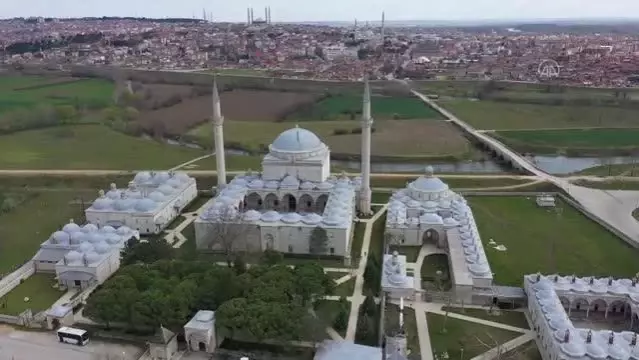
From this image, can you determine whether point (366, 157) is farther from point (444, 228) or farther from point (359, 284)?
point (359, 284)

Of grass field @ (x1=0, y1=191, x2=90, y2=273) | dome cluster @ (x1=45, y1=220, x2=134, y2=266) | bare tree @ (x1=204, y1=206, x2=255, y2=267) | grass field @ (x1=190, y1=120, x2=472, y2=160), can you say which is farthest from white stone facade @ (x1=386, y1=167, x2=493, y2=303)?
grass field @ (x1=0, y1=191, x2=90, y2=273)

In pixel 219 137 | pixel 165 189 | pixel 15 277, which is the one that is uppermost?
pixel 219 137

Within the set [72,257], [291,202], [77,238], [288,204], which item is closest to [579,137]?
[291,202]

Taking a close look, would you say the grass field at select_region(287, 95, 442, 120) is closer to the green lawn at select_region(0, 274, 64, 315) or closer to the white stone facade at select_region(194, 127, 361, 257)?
the white stone facade at select_region(194, 127, 361, 257)

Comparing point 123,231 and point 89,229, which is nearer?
point 89,229

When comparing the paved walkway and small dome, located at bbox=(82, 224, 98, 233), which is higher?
small dome, located at bbox=(82, 224, 98, 233)

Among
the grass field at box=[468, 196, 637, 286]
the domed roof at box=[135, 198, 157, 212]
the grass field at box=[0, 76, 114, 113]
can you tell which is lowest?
the grass field at box=[468, 196, 637, 286]

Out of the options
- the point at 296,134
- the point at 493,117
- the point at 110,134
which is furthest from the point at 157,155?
the point at 493,117

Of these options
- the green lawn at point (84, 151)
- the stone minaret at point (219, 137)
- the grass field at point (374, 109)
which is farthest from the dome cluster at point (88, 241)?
the grass field at point (374, 109)
